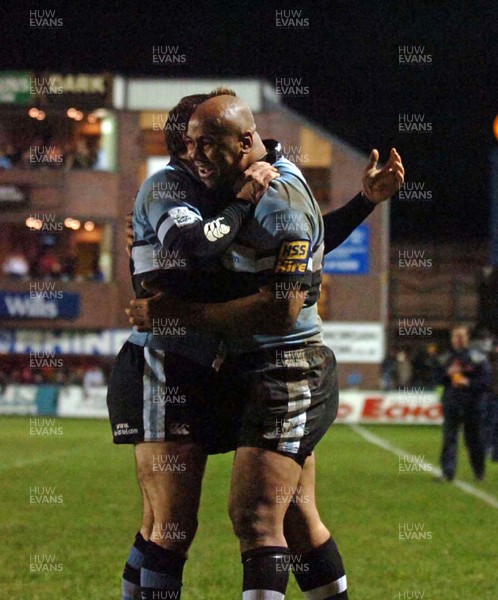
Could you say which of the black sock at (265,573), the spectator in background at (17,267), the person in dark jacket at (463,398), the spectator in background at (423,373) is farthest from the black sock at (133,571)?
the spectator in background at (17,267)

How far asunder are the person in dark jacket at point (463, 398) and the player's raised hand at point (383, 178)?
9.24m

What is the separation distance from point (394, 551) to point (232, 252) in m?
4.76

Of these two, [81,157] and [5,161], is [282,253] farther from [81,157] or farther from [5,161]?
[5,161]

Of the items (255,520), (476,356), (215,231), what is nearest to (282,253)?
(215,231)

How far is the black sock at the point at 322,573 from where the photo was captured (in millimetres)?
4578

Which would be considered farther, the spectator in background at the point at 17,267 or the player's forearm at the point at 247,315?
the spectator in background at the point at 17,267

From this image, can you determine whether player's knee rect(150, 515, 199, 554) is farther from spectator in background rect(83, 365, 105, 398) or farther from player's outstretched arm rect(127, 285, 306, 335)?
spectator in background rect(83, 365, 105, 398)

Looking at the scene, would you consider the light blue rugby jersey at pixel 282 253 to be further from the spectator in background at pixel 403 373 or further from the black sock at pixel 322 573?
the spectator in background at pixel 403 373

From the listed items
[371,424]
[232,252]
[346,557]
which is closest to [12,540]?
[346,557]

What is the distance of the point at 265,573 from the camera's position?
4.10 meters

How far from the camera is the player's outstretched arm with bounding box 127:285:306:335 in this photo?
415 centimetres

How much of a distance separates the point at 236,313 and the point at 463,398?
10.5m

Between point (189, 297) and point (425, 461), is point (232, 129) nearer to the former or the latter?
point (189, 297)

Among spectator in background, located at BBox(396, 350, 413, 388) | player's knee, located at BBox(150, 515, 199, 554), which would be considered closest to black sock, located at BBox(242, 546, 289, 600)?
player's knee, located at BBox(150, 515, 199, 554)
